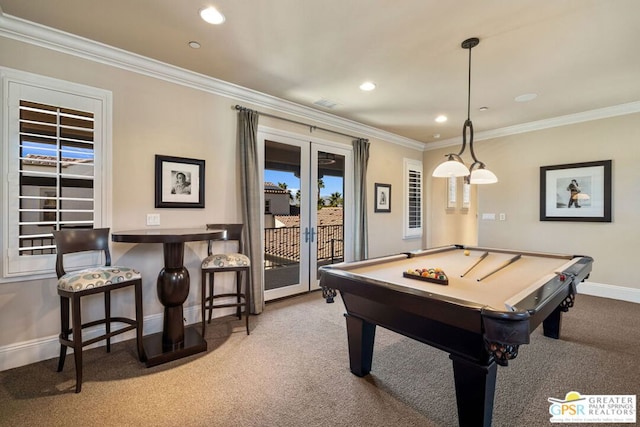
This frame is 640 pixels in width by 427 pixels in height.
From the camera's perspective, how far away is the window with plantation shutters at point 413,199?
19.9 ft

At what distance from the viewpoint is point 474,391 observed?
62.1 inches

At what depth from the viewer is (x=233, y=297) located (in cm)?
363

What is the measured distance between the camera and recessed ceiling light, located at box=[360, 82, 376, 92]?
3.51m

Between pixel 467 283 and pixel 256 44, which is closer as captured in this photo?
pixel 467 283

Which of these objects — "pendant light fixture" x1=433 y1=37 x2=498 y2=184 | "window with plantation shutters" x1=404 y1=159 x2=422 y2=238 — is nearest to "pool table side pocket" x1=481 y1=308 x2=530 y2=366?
"pendant light fixture" x1=433 y1=37 x2=498 y2=184

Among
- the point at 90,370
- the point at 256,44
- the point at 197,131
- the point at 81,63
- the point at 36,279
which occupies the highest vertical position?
the point at 256,44

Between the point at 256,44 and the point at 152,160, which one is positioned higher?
the point at 256,44

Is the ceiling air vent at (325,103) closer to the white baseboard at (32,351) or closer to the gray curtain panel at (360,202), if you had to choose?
the gray curtain panel at (360,202)

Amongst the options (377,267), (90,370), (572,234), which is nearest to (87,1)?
(90,370)

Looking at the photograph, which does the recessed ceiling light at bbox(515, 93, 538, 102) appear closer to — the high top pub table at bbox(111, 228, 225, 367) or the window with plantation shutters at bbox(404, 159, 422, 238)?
the window with plantation shutters at bbox(404, 159, 422, 238)

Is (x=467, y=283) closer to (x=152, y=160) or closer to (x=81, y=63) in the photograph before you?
(x=152, y=160)

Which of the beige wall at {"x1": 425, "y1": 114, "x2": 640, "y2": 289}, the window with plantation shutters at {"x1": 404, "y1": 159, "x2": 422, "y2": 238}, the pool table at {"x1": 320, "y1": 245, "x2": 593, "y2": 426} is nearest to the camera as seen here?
the pool table at {"x1": 320, "y1": 245, "x2": 593, "y2": 426}

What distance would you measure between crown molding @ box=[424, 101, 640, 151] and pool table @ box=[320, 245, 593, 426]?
2.90m

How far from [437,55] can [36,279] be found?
414 cm
